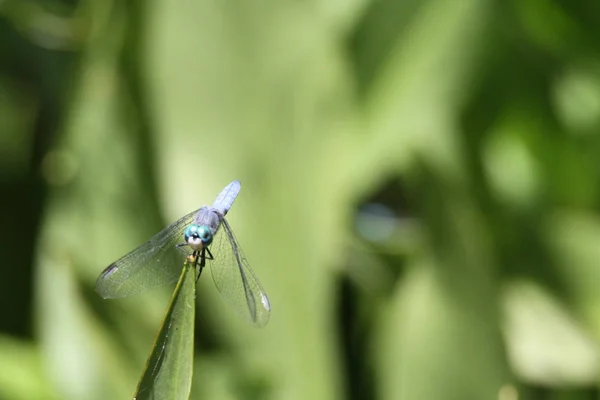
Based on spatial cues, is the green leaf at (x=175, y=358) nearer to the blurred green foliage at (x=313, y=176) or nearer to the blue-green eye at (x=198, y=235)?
the blue-green eye at (x=198, y=235)

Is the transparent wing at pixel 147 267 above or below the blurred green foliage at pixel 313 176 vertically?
below

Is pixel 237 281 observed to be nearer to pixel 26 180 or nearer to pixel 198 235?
pixel 198 235

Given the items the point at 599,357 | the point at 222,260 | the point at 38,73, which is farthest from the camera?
the point at 38,73

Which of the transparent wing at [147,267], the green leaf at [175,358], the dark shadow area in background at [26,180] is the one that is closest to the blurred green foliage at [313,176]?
the dark shadow area in background at [26,180]


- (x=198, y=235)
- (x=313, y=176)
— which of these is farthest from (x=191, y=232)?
(x=313, y=176)

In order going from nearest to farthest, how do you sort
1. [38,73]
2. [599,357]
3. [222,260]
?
[222,260]
[599,357]
[38,73]

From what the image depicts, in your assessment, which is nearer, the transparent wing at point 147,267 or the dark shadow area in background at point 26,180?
the transparent wing at point 147,267

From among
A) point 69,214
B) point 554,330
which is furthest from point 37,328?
point 554,330

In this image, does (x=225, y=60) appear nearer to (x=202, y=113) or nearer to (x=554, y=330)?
(x=202, y=113)
